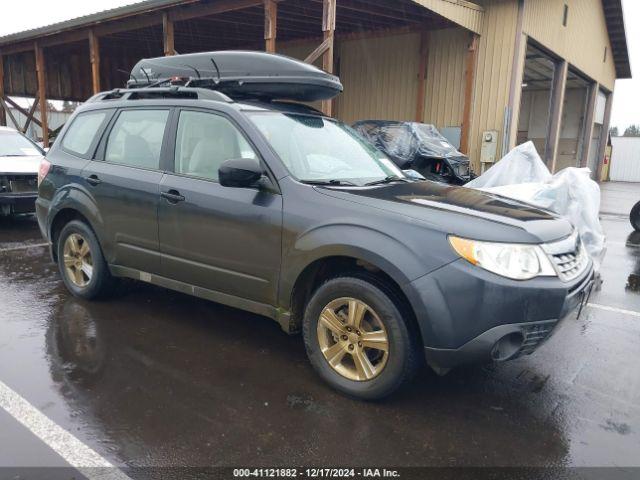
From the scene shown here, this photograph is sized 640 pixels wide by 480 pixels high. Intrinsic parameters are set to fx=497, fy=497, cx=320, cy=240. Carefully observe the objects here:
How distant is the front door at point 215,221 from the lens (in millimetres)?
3281

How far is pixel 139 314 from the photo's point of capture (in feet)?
14.4

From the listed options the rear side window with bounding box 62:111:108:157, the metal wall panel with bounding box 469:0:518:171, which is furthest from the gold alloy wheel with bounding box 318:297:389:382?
the metal wall panel with bounding box 469:0:518:171

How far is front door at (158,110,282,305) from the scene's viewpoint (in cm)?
328

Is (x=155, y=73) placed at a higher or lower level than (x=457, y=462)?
higher

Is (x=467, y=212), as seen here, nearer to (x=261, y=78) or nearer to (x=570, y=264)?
(x=570, y=264)

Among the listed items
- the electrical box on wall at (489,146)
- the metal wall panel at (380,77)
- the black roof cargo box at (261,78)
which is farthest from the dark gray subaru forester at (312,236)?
the metal wall panel at (380,77)

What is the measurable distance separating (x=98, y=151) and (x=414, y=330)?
3.22 metres

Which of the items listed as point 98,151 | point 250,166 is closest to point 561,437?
point 250,166

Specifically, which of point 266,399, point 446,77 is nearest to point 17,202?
point 266,399

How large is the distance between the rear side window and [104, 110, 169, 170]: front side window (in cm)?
27

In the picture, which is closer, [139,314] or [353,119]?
[139,314]

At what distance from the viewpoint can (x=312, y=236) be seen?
120 inches

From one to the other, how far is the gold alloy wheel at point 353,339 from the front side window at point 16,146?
26.0 feet

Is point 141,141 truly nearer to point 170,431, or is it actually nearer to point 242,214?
point 242,214
